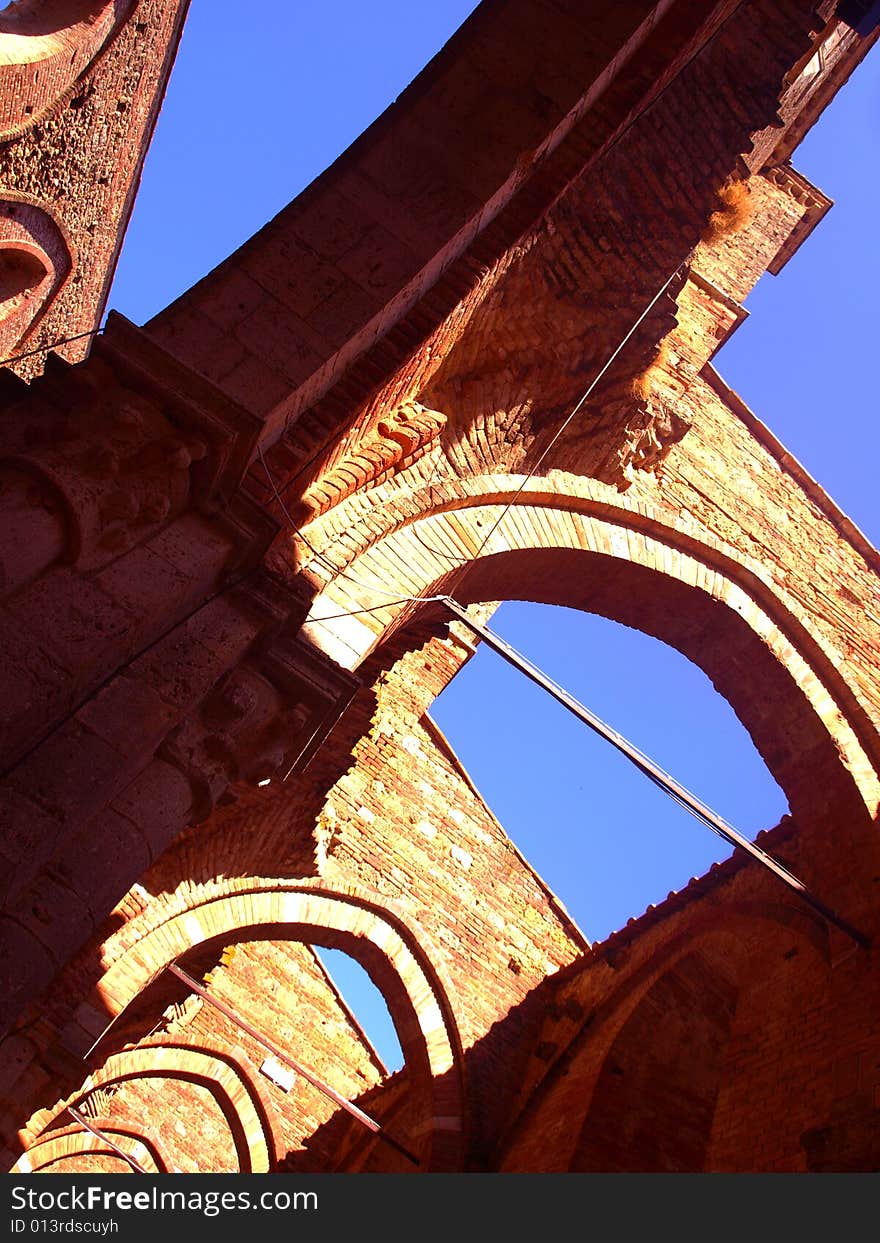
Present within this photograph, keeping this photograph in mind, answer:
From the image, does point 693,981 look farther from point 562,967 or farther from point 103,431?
point 103,431

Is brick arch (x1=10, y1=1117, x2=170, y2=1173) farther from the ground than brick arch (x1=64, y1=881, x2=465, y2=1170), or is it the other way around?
brick arch (x1=64, y1=881, x2=465, y2=1170)

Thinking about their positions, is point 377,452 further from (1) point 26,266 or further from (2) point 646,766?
(1) point 26,266

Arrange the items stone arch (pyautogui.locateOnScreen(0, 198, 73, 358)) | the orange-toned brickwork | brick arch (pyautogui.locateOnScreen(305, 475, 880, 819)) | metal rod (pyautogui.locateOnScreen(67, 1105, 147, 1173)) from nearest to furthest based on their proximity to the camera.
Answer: the orange-toned brickwork, brick arch (pyautogui.locateOnScreen(305, 475, 880, 819)), stone arch (pyautogui.locateOnScreen(0, 198, 73, 358)), metal rod (pyautogui.locateOnScreen(67, 1105, 147, 1173))

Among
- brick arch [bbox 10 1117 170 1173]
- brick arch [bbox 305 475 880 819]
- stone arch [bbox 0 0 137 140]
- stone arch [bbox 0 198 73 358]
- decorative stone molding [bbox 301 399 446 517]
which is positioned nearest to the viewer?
decorative stone molding [bbox 301 399 446 517]

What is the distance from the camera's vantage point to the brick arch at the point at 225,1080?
1138 centimetres

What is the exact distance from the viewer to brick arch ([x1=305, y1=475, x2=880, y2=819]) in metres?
5.31

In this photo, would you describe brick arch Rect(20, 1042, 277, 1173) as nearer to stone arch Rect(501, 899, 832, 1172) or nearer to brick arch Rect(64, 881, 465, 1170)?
brick arch Rect(64, 881, 465, 1170)

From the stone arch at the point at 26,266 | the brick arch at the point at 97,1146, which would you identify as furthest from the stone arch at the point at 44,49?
the brick arch at the point at 97,1146

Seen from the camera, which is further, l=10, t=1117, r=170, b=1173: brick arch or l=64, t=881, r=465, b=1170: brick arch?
l=10, t=1117, r=170, b=1173: brick arch

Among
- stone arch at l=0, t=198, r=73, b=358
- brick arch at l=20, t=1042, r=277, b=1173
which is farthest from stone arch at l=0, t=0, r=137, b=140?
brick arch at l=20, t=1042, r=277, b=1173

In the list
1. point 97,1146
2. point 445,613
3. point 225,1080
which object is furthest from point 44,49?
point 97,1146

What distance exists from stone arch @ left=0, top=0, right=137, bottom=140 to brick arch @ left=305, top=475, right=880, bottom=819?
3.64m

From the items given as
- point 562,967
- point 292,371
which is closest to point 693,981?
point 562,967

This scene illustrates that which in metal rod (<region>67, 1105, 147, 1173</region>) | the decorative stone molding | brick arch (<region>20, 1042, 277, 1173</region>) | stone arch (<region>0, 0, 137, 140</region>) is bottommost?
metal rod (<region>67, 1105, 147, 1173</region>)
